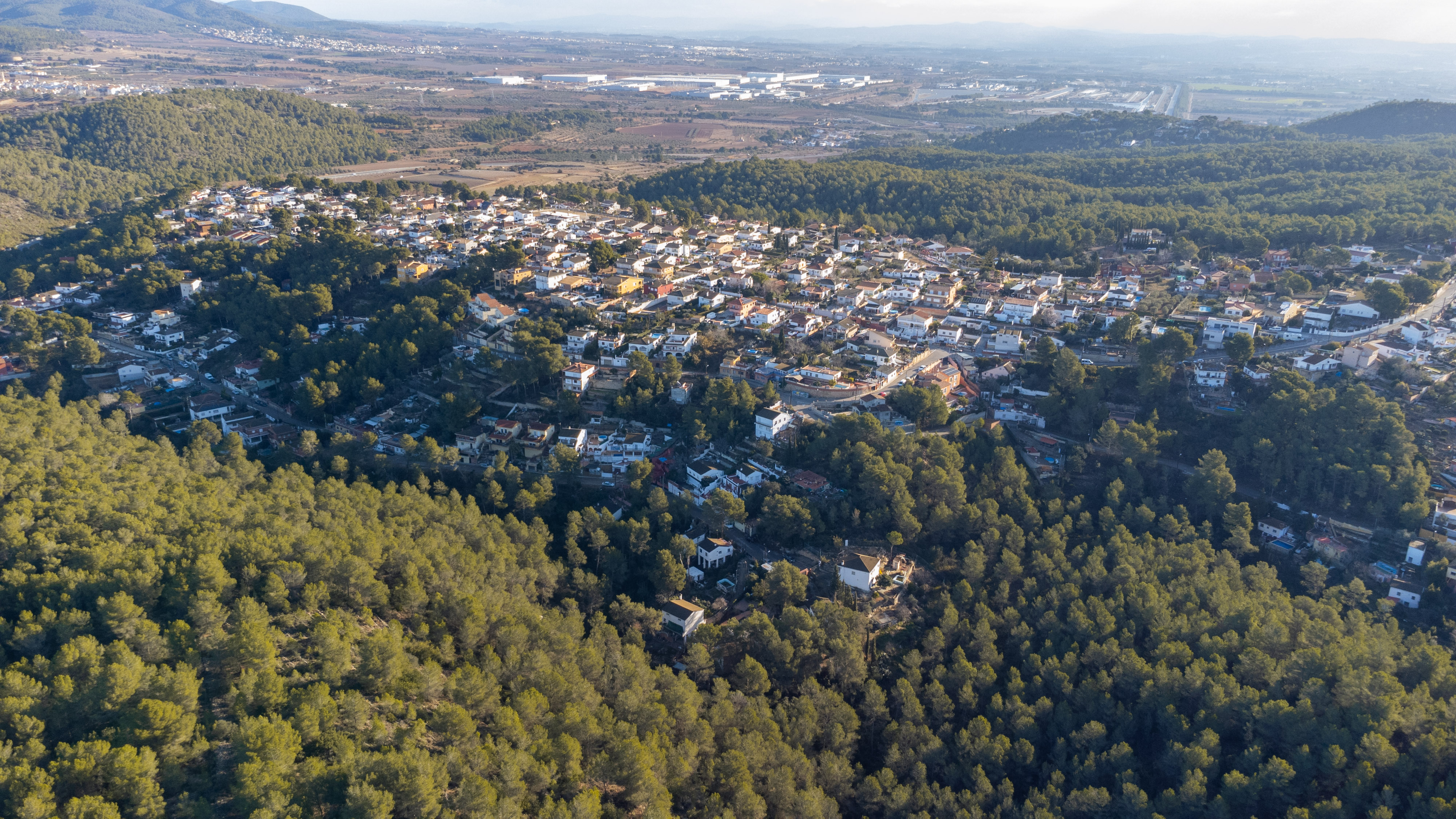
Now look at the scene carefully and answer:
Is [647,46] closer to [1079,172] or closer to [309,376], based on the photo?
[1079,172]

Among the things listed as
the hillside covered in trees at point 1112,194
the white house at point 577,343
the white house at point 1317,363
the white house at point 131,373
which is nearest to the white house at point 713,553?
the white house at point 577,343

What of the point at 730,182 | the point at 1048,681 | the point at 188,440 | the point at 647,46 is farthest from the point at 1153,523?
the point at 647,46

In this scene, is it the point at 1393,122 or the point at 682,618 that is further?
the point at 1393,122

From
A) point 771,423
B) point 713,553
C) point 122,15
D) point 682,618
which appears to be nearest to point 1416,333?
point 771,423

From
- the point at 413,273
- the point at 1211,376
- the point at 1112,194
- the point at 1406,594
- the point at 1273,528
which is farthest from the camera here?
the point at 1112,194

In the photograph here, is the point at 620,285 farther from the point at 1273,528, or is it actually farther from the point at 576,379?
the point at 1273,528

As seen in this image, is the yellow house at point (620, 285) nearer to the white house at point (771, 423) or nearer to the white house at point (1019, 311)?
the white house at point (771, 423)
